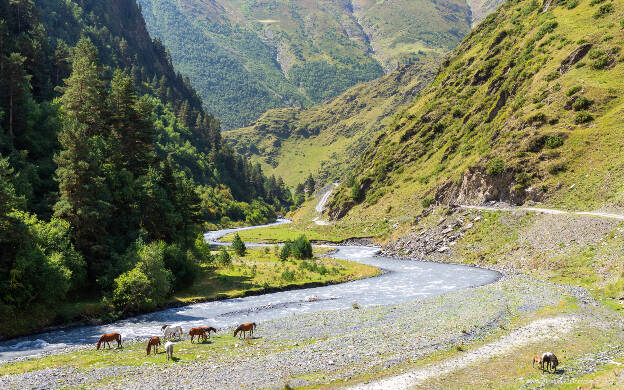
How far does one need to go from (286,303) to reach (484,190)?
5581cm

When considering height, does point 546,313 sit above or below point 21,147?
below

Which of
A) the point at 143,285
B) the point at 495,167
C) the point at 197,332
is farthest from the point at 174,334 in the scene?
the point at 495,167

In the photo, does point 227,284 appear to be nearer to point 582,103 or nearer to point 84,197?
point 84,197

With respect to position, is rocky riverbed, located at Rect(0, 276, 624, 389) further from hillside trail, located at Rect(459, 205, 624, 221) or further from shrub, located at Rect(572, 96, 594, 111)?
shrub, located at Rect(572, 96, 594, 111)

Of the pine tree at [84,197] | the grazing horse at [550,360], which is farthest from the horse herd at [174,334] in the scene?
the grazing horse at [550,360]

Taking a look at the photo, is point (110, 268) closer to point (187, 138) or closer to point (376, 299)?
point (376, 299)

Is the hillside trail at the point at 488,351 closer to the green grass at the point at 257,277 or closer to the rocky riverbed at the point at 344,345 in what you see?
the rocky riverbed at the point at 344,345

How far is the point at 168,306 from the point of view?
1767 inches

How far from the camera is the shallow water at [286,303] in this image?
32156 mm

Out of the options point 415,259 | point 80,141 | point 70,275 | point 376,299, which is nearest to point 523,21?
point 415,259

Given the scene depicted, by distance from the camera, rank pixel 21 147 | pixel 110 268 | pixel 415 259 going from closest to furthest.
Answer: pixel 110 268
pixel 21 147
pixel 415 259

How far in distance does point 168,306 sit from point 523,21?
145998mm

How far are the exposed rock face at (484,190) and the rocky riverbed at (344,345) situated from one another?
37.9 meters

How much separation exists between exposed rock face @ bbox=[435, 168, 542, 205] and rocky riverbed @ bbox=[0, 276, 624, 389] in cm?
3792
